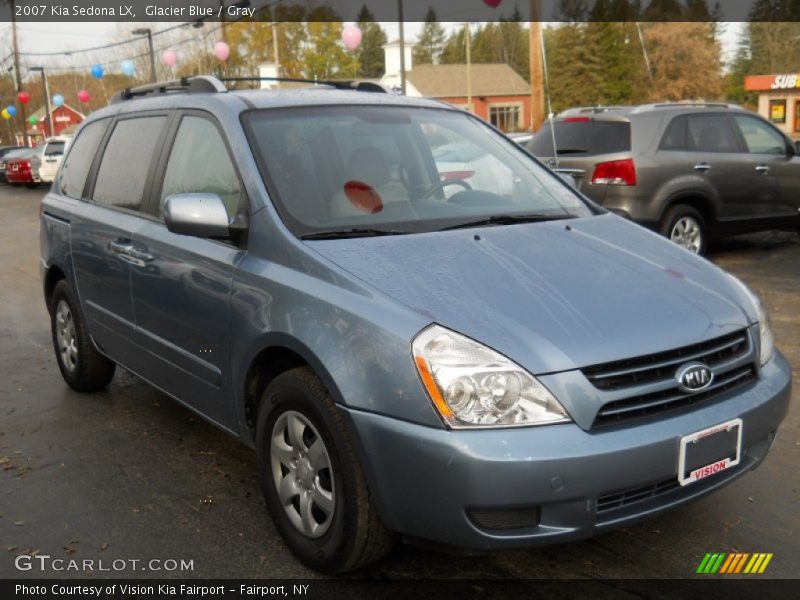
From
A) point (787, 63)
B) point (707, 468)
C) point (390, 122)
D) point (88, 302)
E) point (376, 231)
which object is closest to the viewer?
point (707, 468)

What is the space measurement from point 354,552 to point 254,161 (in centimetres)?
163

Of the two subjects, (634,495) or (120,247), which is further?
(120,247)

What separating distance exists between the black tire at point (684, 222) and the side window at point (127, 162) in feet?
19.5

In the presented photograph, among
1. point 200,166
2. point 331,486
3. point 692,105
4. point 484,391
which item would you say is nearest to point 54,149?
point 692,105

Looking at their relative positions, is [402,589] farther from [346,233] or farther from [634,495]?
[346,233]

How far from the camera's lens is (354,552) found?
2.88 m

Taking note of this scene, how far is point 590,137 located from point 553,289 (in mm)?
6675

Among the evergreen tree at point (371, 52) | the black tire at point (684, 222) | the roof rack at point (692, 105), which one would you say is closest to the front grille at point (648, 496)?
the black tire at point (684, 222)

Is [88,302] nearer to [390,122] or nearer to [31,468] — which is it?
[31,468]

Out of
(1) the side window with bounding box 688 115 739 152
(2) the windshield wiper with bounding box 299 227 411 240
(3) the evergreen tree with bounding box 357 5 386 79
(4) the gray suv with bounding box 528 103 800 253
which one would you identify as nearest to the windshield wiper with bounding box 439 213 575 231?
(2) the windshield wiper with bounding box 299 227 411 240

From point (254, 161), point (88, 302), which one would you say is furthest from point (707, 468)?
point (88, 302)

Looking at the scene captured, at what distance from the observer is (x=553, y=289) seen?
9.69 ft

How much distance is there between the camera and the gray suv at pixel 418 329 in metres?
2.59

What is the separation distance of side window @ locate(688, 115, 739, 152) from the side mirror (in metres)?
7.12
